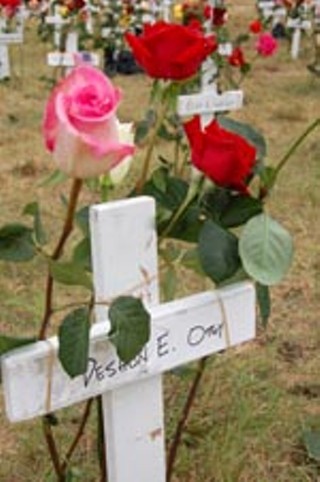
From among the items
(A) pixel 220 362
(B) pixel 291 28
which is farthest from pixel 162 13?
(A) pixel 220 362

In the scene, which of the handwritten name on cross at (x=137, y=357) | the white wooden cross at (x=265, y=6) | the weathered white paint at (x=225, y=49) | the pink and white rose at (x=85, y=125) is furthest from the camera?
the white wooden cross at (x=265, y=6)

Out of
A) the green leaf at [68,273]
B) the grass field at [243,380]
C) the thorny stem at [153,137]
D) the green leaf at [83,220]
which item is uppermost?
the thorny stem at [153,137]

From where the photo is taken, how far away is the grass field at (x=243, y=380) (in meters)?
1.57

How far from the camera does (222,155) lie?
0.85m

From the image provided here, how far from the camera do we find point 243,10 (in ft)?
38.1

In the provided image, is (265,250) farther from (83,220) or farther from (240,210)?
(83,220)

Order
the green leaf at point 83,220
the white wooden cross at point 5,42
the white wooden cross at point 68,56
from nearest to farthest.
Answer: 1. the green leaf at point 83,220
2. the white wooden cross at point 68,56
3. the white wooden cross at point 5,42

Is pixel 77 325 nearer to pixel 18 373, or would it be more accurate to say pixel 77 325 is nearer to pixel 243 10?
pixel 18 373

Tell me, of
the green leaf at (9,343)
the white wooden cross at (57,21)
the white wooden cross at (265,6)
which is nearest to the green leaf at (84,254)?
the green leaf at (9,343)

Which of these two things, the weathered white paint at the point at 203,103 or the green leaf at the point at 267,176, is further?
the weathered white paint at the point at 203,103

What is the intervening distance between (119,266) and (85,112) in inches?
7.7

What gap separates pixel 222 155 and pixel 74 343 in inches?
9.1

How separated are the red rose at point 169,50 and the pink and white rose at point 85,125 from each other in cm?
7

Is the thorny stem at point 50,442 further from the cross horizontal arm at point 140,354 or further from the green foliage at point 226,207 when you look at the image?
the green foliage at point 226,207
